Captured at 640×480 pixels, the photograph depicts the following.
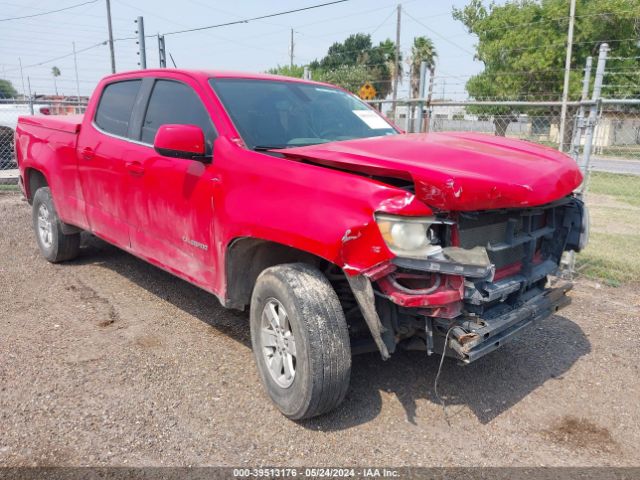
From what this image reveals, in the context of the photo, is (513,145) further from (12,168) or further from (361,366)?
(12,168)

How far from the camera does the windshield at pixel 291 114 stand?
3.57 meters

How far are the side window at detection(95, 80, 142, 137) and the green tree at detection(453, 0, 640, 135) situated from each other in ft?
78.0

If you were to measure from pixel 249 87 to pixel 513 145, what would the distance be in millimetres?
1885

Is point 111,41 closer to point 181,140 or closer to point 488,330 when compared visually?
point 181,140

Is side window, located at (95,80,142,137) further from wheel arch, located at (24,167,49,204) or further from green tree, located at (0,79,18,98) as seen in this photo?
green tree, located at (0,79,18,98)

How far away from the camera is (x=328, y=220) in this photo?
8.80ft

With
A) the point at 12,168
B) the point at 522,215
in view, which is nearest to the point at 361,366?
the point at 522,215

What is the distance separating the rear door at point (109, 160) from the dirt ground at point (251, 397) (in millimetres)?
748

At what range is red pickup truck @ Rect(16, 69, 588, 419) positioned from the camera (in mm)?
2607

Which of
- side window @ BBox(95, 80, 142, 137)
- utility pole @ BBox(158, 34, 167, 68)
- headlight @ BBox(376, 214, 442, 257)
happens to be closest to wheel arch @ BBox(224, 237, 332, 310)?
headlight @ BBox(376, 214, 442, 257)

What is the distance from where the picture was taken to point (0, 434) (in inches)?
114

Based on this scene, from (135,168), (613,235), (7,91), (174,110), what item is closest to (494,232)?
(174,110)

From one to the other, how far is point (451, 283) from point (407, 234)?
33 centimetres

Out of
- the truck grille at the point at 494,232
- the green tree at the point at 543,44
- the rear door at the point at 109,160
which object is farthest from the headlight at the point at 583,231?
the green tree at the point at 543,44
